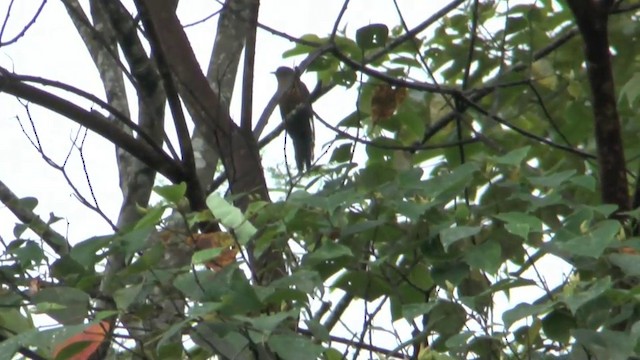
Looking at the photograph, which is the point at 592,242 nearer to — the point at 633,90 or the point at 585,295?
the point at 585,295

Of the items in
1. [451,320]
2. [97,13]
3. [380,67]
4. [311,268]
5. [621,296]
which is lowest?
[621,296]

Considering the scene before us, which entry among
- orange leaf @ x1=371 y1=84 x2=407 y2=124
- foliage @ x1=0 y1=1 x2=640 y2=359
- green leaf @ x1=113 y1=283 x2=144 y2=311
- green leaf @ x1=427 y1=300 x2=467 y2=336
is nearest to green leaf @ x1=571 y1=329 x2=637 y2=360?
foliage @ x1=0 y1=1 x2=640 y2=359

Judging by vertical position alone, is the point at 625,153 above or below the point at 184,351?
above

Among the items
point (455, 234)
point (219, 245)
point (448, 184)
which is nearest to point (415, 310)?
point (455, 234)

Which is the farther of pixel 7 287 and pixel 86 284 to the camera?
pixel 7 287

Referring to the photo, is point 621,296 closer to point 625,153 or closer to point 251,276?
point 251,276

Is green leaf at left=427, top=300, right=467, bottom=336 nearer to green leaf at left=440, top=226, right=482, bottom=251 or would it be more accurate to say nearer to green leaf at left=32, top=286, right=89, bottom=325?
green leaf at left=440, top=226, right=482, bottom=251

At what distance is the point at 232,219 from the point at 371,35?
906mm

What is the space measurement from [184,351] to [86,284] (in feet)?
0.69

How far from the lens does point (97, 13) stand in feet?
12.8

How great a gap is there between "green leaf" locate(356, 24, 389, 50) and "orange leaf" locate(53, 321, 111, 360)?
95 cm

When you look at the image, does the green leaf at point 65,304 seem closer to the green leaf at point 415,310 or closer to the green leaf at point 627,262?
the green leaf at point 415,310

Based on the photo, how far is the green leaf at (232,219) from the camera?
5.50 ft

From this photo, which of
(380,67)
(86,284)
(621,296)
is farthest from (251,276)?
(380,67)
